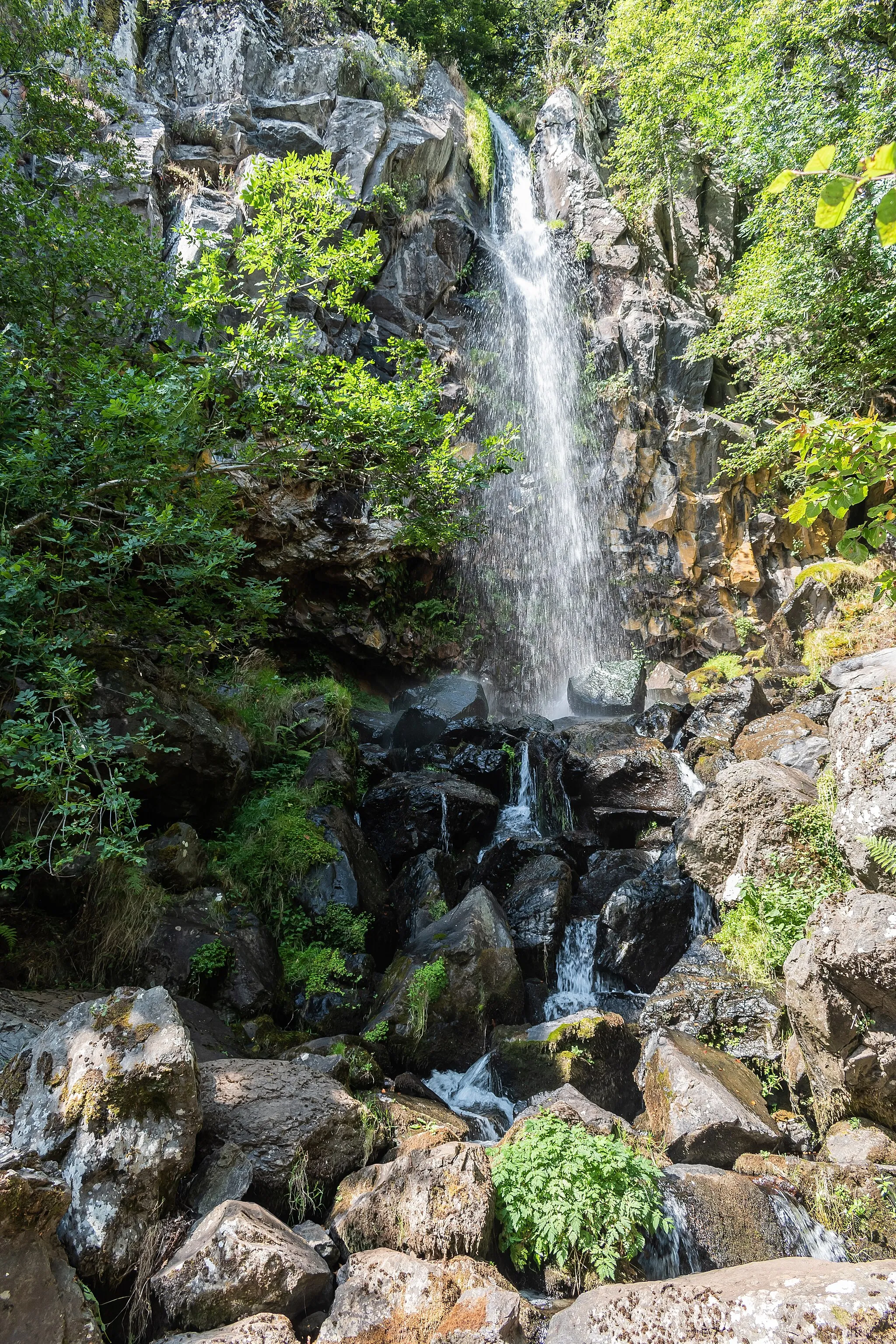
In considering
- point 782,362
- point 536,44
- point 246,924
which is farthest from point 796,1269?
point 536,44

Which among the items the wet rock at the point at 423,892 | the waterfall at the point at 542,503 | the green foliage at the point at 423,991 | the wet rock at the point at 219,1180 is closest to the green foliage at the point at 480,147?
the waterfall at the point at 542,503

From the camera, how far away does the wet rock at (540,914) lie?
7.51 m

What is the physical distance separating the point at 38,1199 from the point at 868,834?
19.4ft

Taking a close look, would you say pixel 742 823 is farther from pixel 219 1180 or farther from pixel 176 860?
pixel 219 1180

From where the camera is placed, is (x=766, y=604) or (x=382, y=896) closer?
(x=382, y=896)

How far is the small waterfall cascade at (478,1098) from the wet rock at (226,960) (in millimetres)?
1645

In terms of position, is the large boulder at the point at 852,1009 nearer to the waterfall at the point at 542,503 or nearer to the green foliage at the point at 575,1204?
the green foliage at the point at 575,1204

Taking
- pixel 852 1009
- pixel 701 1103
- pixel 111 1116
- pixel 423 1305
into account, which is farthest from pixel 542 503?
pixel 423 1305

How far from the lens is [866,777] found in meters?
6.08

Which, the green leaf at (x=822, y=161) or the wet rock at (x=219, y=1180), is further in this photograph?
the wet rock at (x=219, y=1180)

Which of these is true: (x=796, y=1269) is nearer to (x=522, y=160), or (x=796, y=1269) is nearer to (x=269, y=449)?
(x=269, y=449)

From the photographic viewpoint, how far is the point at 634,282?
58.7ft

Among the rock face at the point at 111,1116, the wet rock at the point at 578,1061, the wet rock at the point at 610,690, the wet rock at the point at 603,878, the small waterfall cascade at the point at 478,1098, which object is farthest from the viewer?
the wet rock at the point at 610,690

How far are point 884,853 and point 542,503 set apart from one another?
1293 centimetres
